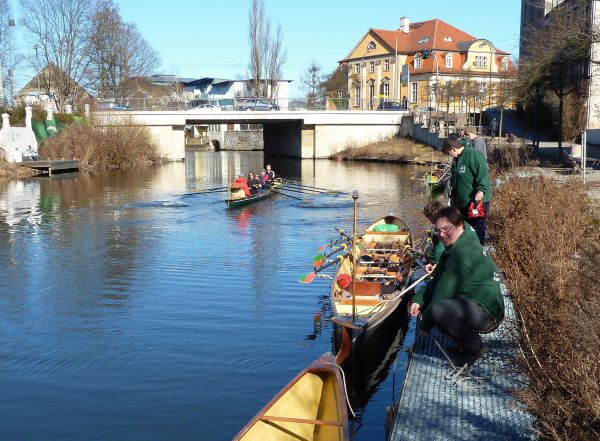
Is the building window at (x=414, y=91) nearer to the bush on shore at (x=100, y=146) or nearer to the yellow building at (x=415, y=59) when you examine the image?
the yellow building at (x=415, y=59)

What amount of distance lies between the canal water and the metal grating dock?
1.08 meters

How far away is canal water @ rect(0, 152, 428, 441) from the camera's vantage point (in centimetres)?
738

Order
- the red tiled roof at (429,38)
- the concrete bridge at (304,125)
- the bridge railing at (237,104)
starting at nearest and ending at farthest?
the bridge railing at (237,104) < the concrete bridge at (304,125) < the red tiled roof at (429,38)

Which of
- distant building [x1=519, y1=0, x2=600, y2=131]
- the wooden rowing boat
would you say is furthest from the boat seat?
distant building [x1=519, y1=0, x2=600, y2=131]

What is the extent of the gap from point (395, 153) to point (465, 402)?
4360 cm

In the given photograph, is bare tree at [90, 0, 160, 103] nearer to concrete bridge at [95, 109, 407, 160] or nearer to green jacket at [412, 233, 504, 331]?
concrete bridge at [95, 109, 407, 160]

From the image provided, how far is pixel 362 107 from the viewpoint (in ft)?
181

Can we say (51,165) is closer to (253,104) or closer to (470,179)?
(253,104)

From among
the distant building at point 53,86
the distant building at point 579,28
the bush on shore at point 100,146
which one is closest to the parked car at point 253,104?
the bush on shore at point 100,146

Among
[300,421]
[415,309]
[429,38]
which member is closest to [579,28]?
[415,309]

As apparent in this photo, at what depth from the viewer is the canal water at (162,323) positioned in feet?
24.2

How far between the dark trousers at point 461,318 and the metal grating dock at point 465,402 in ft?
1.42

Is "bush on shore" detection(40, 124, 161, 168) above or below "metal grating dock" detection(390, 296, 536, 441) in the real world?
above

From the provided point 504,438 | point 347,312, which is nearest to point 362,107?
point 347,312
